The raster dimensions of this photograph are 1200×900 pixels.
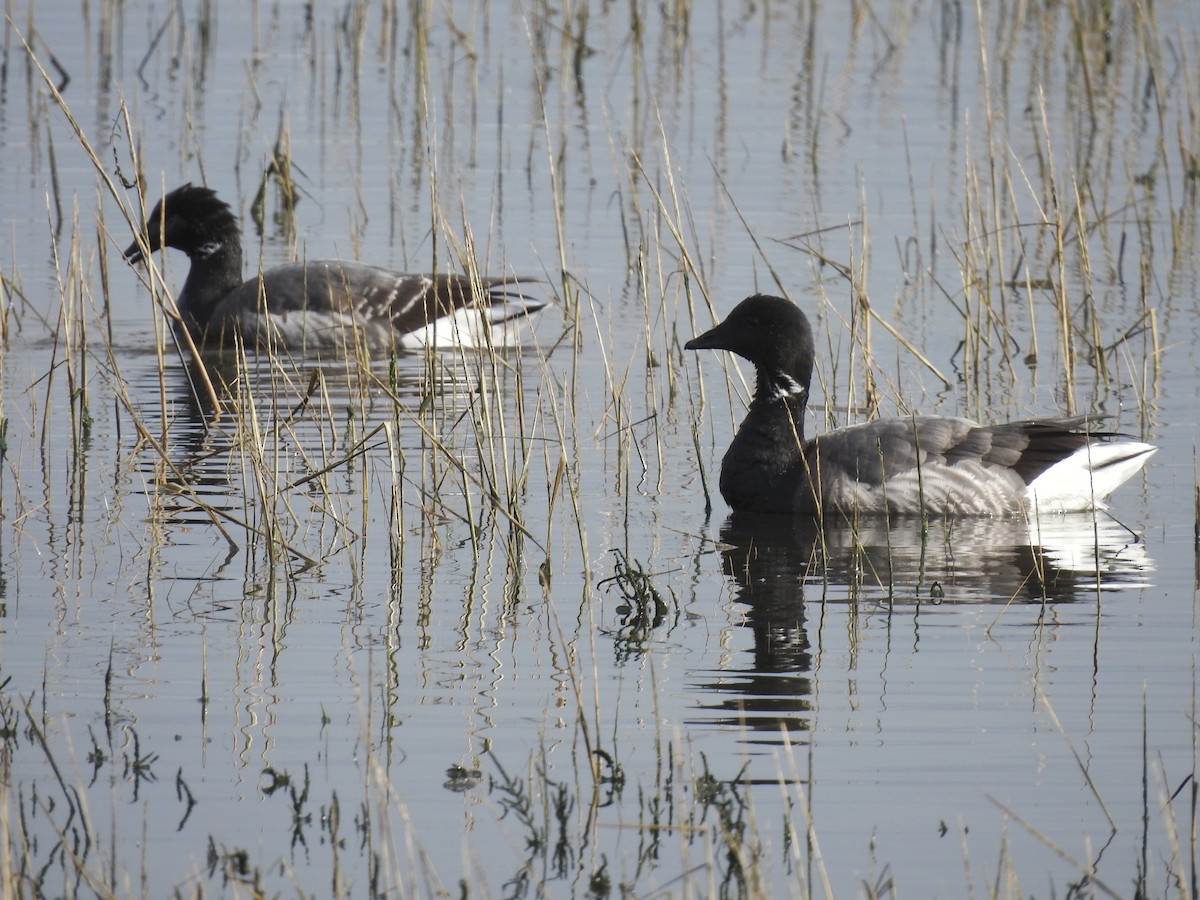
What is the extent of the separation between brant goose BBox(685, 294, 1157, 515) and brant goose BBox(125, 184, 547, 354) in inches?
121

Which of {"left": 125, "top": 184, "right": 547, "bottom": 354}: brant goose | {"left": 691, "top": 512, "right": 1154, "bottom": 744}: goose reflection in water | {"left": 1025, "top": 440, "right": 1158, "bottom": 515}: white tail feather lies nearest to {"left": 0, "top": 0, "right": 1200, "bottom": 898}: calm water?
{"left": 691, "top": 512, "right": 1154, "bottom": 744}: goose reflection in water

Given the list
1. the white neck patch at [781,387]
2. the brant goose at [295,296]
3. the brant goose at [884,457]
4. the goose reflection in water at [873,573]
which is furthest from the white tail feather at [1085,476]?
the brant goose at [295,296]

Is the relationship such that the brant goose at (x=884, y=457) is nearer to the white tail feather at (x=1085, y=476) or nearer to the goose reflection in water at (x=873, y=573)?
the white tail feather at (x=1085, y=476)

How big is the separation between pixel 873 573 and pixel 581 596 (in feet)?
4.37

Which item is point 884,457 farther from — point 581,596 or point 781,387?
point 581,596

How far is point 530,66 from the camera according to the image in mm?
20969

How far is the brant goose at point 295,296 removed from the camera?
42.4ft

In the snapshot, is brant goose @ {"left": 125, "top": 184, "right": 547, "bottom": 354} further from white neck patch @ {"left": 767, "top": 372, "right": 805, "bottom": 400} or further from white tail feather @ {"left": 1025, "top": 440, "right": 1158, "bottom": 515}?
white tail feather @ {"left": 1025, "top": 440, "right": 1158, "bottom": 515}

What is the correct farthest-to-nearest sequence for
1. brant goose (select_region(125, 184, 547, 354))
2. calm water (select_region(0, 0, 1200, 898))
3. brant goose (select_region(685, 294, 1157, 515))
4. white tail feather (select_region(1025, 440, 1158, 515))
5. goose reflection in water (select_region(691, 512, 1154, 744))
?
brant goose (select_region(125, 184, 547, 354)), white tail feather (select_region(1025, 440, 1158, 515)), brant goose (select_region(685, 294, 1157, 515)), goose reflection in water (select_region(691, 512, 1154, 744)), calm water (select_region(0, 0, 1200, 898))

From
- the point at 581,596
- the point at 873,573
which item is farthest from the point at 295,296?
the point at 873,573

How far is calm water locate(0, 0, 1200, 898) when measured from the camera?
206 inches

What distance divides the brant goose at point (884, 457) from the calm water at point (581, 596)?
0.20 metres

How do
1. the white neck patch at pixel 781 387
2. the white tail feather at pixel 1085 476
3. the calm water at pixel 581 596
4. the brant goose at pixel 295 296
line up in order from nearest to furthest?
1. the calm water at pixel 581 596
2. the white tail feather at pixel 1085 476
3. the white neck patch at pixel 781 387
4. the brant goose at pixel 295 296

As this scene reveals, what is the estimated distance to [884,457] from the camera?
30.1ft
